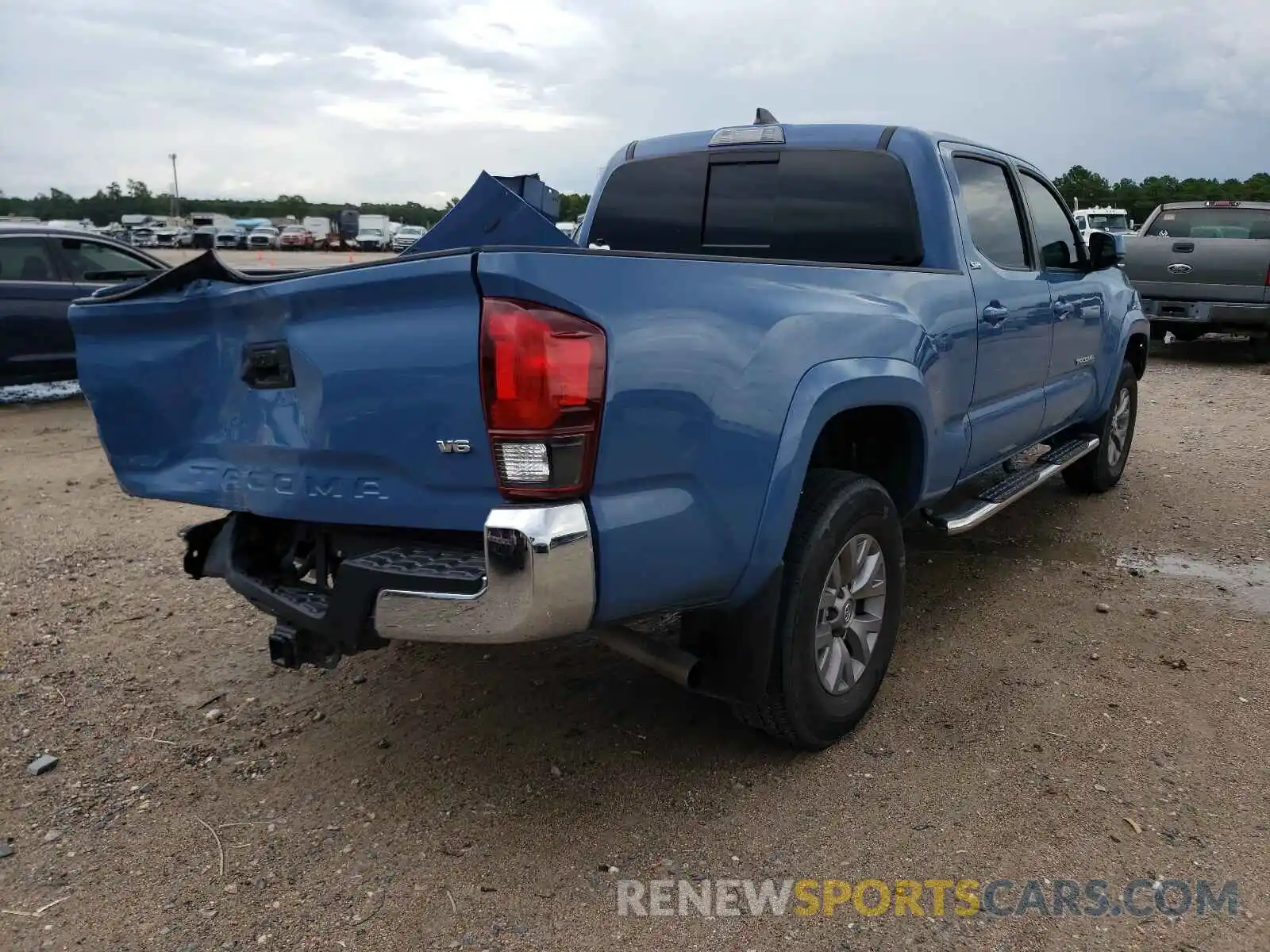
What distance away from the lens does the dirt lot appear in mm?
2525

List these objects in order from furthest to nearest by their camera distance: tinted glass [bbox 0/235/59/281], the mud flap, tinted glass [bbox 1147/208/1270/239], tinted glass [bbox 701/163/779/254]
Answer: tinted glass [bbox 1147/208/1270/239], tinted glass [bbox 0/235/59/281], tinted glass [bbox 701/163/779/254], the mud flap

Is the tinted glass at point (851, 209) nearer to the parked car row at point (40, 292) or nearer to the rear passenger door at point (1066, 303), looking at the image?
the rear passenger door at point (1066, 303)

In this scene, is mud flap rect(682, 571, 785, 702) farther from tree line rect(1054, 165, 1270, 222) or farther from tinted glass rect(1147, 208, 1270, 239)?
tree line rect(1054, 165, 1270, 222)

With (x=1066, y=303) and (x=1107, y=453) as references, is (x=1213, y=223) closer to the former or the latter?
(x=1107, y=453)

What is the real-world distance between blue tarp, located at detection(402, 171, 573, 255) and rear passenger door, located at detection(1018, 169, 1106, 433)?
2.98 meters

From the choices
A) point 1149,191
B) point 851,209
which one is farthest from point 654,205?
point 1149,191

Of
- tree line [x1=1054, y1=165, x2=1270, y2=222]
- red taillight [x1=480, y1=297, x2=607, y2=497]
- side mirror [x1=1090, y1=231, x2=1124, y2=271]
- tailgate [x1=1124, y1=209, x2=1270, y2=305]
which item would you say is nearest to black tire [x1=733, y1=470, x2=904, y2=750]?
red taillight [x1=480, y1=297, x2=607, y2=497]

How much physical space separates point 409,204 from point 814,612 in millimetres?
85338

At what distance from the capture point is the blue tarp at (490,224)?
9.18 ft

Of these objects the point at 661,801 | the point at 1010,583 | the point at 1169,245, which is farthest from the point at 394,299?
the point at 1169,245

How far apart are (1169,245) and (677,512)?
36.4ft

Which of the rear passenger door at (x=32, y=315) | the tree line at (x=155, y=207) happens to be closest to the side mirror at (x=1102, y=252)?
the rear passenger door at (x=32, y=315)

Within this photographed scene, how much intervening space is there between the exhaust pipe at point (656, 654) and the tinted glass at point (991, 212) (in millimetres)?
2264

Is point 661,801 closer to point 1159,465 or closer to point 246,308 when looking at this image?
point 246,308
